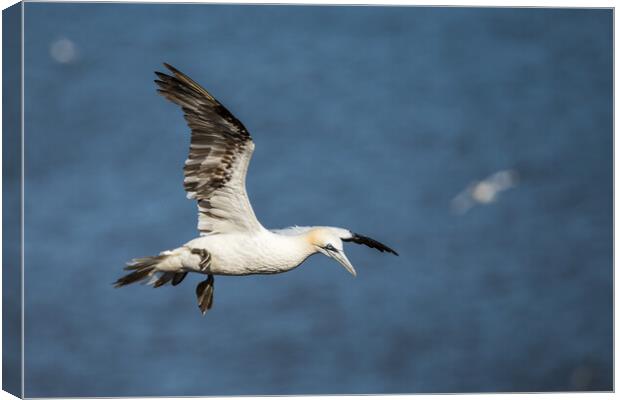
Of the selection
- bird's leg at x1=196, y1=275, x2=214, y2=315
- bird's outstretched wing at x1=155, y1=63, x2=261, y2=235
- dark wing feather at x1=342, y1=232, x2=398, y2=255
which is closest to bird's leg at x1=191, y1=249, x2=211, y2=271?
bird's outstretched wing at x1=155, y1=63, x2=261, y2=235

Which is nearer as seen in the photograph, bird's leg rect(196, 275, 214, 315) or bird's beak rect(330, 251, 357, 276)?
bird's beak rect(330, 251, 357, 276)

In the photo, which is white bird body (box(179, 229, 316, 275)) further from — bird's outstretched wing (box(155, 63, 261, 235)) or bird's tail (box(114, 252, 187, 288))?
bird's tail (box(114, 252, 187, 288))

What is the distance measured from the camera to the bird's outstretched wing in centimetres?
988

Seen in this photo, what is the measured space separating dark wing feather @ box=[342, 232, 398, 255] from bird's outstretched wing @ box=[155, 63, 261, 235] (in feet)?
2.27

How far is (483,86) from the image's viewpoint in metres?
11.4

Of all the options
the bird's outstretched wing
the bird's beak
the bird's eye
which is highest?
the bird's outstretched wing

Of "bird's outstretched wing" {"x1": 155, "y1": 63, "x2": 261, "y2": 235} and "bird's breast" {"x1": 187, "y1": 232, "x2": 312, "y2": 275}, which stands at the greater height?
"bird's outstretched wing" {"x1": 155, "y1": 63, "x2": 261, "y2": 235}

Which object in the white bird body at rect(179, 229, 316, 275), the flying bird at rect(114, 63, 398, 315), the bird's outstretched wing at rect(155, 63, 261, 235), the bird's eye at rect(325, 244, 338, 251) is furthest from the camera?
the bird's eye at rect(325, 244, 338, 251)

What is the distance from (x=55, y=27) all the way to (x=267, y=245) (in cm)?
208

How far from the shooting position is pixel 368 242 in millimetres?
10844

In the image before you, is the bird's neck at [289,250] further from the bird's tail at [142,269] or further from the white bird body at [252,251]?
the bird's tail at [142,269]

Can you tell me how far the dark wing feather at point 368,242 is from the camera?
35.0 ft

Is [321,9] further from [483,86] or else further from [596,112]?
[596,112]

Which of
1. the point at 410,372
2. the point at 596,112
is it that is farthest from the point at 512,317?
the point at 596,112
